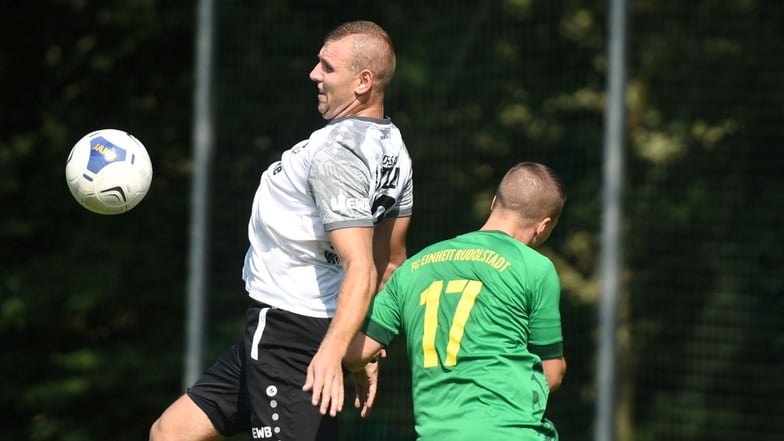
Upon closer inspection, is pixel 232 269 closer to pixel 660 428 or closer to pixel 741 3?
pixel 660 428

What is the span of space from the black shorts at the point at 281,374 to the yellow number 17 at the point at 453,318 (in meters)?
0.45

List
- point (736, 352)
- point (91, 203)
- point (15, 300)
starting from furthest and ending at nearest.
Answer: point (15, 300)
point (736, 352)
point (91, 203)

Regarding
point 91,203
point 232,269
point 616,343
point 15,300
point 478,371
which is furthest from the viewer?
point 15,300

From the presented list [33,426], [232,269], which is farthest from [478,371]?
[33,426]

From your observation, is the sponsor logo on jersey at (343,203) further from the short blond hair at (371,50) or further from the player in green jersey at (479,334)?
the short blond hair at (371,50)

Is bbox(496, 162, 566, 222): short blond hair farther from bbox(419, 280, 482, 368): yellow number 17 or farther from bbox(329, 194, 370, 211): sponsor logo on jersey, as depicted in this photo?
bbox(329, 194, 370, 211): sponsor logo on jersey

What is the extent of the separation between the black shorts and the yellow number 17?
455mm

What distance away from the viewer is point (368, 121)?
14.4 ft

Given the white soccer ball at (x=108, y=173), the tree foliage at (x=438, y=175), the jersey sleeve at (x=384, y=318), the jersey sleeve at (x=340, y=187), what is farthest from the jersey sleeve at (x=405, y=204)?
the tree foliage at (x=438, y=175)

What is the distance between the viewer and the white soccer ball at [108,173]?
4.64m

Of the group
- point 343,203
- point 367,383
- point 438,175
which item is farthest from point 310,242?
point 438,175

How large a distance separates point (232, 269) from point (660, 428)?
4217 mm

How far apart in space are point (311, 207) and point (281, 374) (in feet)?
1.88

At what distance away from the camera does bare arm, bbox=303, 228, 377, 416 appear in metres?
3.89
